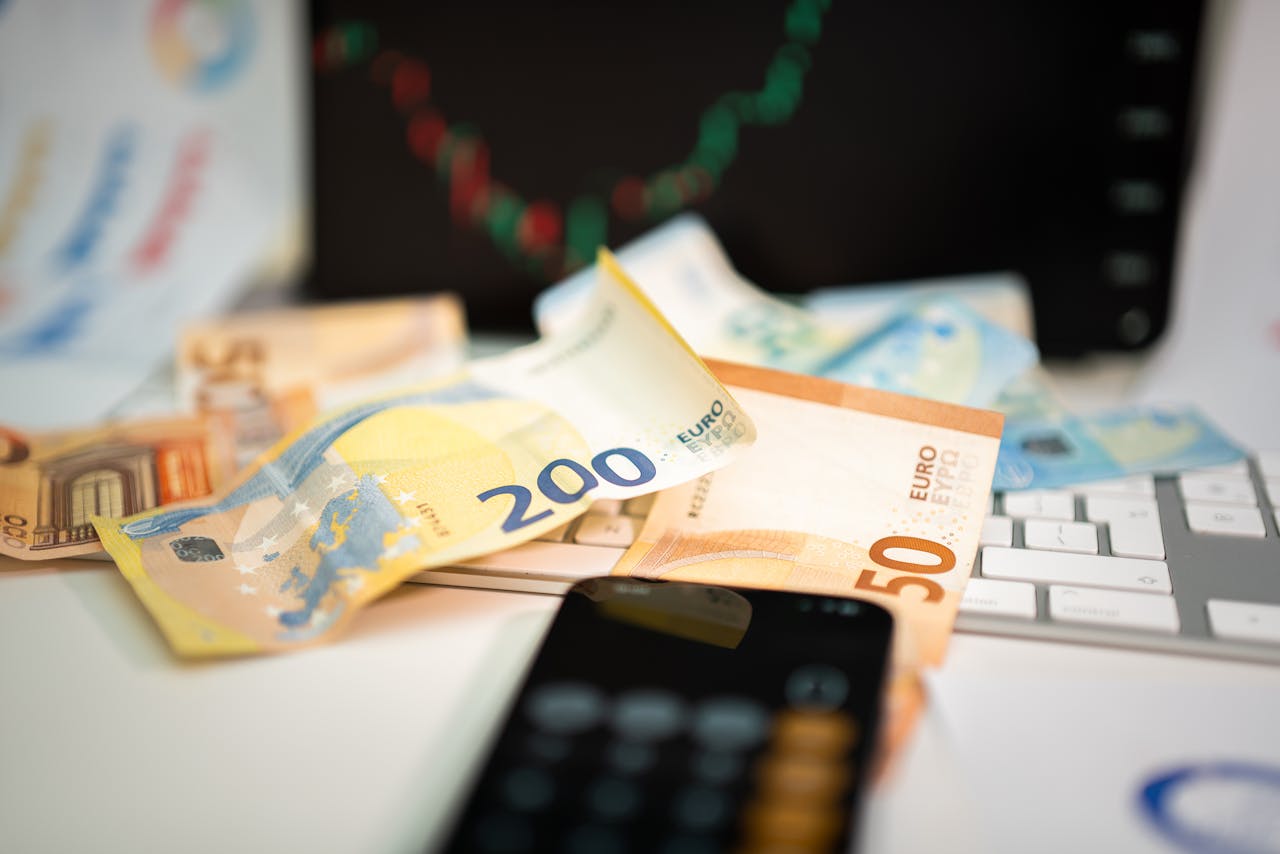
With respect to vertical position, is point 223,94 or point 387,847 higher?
point 223,94

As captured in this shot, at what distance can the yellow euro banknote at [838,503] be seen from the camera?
0.41 metres

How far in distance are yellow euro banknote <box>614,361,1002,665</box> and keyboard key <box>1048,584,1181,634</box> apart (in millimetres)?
36

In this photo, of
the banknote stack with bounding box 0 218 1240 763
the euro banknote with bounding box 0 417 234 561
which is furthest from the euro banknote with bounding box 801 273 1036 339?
the euro banknote with bounding box 0 417 234 561

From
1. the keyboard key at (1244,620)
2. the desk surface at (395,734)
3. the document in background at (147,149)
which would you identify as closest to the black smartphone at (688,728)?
the desk surface at (395,734)

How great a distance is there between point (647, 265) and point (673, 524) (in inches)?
9.2

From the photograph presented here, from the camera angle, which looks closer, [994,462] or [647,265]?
[994,462]

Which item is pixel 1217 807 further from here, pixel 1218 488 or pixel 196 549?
pixel 196 549

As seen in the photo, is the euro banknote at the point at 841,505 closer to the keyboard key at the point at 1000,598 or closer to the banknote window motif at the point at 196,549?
the keyboard key at the point at 1000,598

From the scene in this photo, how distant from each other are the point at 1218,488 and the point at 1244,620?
→ 0.37 feet

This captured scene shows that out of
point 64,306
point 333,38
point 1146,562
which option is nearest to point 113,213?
point 64,306

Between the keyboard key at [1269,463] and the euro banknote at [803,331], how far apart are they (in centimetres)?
11

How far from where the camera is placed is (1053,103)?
607mm

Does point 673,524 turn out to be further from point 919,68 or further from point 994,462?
point 919,68

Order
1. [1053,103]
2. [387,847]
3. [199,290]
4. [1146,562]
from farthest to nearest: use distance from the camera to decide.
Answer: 1. [199,290]
2. [1053,103]
3. [1146,562]
4. [387,847]
